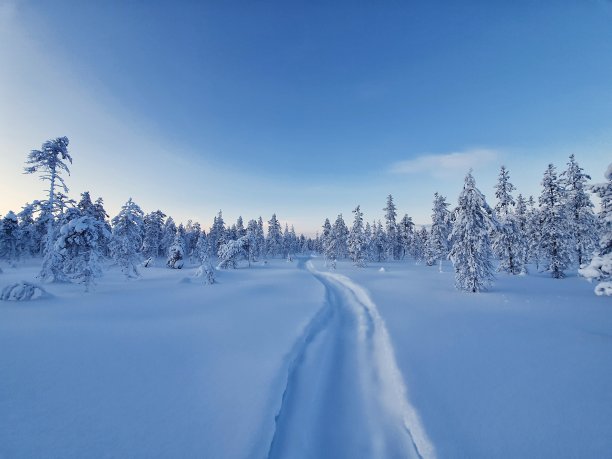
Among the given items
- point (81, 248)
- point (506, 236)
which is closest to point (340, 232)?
point (506, 236)

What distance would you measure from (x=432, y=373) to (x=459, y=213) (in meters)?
19.5

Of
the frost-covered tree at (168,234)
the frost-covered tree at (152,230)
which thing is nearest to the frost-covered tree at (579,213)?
the frost-covered tree at (152,230)

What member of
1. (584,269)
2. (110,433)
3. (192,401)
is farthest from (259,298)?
(584,269)

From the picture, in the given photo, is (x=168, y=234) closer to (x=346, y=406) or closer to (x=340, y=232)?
(x=340, y=232)

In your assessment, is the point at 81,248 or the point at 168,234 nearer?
the point at 81,248

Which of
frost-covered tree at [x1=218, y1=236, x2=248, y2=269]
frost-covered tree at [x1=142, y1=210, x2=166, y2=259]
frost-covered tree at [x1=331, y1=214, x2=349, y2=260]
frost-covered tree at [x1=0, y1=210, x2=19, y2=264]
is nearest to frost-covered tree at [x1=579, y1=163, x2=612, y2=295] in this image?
frost-covered tree at [x1=218, y1=236, x2=248, y2=269]

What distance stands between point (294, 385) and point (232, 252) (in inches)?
1828

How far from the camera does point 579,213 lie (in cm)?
3578

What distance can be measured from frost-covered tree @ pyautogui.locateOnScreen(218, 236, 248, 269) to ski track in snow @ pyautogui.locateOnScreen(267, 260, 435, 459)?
42659mm

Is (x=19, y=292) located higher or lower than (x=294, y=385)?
higher

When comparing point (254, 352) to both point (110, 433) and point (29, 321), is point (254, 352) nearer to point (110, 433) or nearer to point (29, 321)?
point (110, 433)

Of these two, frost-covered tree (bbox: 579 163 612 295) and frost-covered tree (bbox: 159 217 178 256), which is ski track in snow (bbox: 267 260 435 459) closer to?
frost-covered tree (bbox: 579 163 612 295)

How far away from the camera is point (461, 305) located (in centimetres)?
1709

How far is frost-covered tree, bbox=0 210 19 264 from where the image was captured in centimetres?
4288
